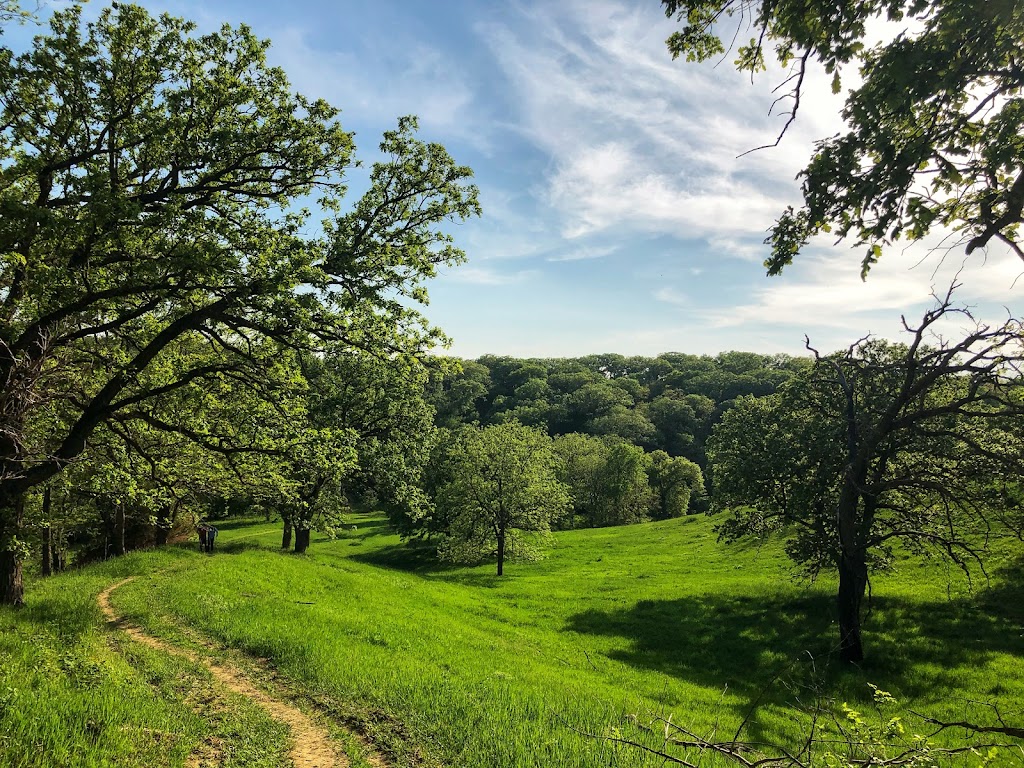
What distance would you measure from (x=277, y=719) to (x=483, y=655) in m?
7.58

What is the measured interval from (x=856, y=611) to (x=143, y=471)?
2345 centimetres

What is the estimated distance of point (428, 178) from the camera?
→ 12680 mm

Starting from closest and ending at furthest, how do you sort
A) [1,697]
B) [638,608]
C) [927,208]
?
[927,208] → [1,697] → [638,608]

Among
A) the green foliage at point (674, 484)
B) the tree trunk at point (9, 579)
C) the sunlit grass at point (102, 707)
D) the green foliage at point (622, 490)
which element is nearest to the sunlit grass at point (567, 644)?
the sunlit grass at point (102, 707)

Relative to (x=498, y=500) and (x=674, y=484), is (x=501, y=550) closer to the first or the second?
(x=498, y=500)

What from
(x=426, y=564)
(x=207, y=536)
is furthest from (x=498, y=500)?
(x=207, y=536)

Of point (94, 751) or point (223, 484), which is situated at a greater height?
point (223, 484)

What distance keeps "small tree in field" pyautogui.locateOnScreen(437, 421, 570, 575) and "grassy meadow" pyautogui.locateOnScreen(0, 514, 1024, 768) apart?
7.76m

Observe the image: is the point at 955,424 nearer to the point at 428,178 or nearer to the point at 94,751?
the point at 428,178

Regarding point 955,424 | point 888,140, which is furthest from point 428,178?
point 955,424

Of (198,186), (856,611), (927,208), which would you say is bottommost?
(856,611)

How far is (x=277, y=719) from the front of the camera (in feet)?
30.6

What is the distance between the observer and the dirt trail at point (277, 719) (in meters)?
7.95

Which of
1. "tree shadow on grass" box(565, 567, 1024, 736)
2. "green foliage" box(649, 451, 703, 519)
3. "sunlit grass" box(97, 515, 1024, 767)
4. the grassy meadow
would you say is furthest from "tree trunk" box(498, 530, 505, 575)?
"green foliage" box(649, 451, 703, 519)
